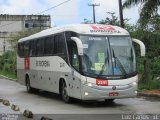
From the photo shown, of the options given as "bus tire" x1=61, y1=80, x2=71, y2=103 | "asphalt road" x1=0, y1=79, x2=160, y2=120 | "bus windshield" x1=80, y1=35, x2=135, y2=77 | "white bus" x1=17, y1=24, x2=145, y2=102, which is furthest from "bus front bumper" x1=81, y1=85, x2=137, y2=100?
"bus tire" x1=61, y1=80, x2=71, y2=103

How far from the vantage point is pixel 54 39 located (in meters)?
20.5

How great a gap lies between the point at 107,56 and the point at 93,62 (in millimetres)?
586

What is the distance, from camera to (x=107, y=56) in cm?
1758

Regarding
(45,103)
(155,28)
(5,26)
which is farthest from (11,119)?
(5,26)

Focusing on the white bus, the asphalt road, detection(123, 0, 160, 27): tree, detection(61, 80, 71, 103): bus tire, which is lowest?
the asphalt road

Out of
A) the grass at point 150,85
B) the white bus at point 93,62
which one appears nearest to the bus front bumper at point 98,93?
the white bus at point 93,62

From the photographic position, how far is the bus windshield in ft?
56.8

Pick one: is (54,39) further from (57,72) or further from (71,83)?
(71,83)

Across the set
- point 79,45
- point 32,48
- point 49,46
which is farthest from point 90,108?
point 32,48

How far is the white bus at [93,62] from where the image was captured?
17.1 m

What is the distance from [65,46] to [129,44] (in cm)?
247

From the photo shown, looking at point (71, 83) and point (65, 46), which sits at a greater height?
point (65, 46)

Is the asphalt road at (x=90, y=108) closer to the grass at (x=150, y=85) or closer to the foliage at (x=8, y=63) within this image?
the grass at (x=150, y=85)

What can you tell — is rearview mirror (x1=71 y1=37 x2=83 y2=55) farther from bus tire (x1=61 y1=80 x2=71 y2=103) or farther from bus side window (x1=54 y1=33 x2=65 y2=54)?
bus tire (x1=61 y1=80 x2=71 y2=103)
